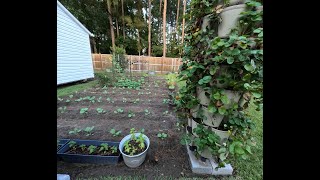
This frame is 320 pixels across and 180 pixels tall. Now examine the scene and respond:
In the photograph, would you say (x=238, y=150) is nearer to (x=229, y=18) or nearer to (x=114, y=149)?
(x=229, y=18)

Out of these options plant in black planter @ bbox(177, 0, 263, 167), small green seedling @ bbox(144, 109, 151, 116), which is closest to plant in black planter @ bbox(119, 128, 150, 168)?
plant in black planter @ bbox(177, 0, 263, 167)

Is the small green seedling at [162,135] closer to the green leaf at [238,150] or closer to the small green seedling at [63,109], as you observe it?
the green leaf at [238,150]

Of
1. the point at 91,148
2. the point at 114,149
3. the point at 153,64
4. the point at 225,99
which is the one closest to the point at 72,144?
the point at 91,148

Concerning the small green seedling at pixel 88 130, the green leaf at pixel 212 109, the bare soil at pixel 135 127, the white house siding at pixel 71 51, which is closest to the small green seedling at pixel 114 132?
the bare soil at pixel 135 127

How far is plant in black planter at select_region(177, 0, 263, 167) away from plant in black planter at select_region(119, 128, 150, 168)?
0.60 meters

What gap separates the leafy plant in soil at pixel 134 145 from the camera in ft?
5.26

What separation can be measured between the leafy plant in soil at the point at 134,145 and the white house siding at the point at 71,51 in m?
5.41

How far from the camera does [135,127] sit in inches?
101

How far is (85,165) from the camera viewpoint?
163cm

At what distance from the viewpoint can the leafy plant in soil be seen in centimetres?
160

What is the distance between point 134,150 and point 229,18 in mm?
1659

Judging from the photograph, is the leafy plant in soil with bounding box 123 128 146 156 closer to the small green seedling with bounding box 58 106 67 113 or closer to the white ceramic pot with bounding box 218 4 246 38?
the white ceramic pot with bounding box 218 4 246 38
